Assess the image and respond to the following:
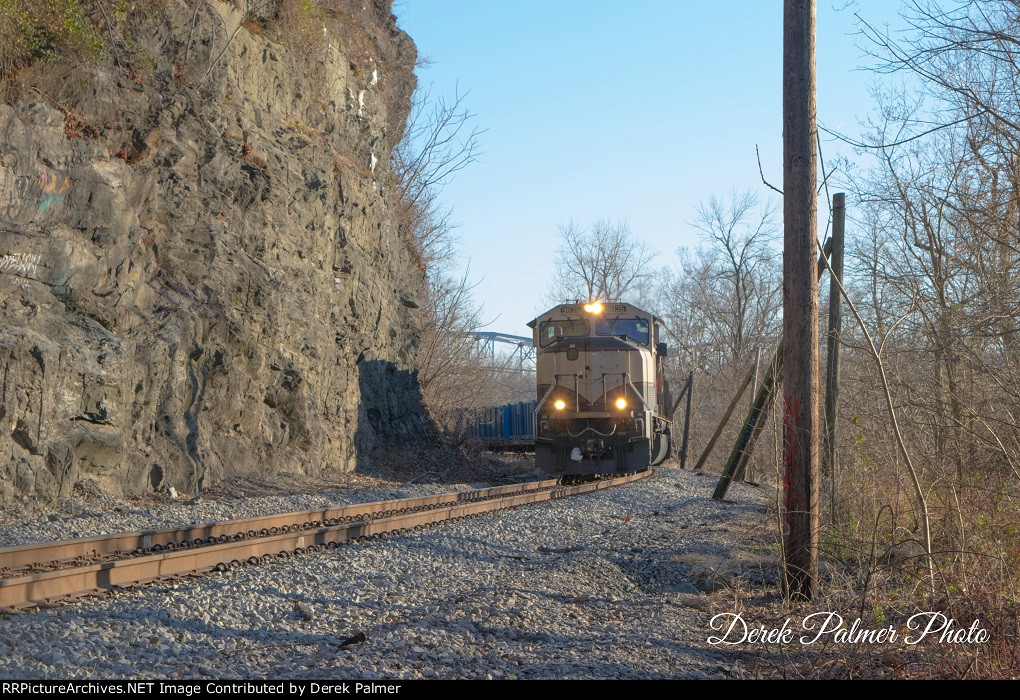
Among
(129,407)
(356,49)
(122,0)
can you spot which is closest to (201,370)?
(129,407)

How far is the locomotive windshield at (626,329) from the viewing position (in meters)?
18.0

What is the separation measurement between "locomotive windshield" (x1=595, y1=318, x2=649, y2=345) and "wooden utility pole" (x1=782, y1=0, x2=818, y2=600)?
38.0 feet

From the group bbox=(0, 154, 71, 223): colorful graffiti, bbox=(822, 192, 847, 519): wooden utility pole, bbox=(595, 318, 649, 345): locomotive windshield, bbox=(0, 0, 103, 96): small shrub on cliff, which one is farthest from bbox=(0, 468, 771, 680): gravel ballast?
bbox=(0, 0, 103, 96): small shrub on cliff

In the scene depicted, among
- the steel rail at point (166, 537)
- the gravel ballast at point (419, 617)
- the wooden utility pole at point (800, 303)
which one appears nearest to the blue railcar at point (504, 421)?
the steel rail at point (166, 537)

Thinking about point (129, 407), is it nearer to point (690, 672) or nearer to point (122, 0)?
point (122, 0)

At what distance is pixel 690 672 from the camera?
4.34 meters

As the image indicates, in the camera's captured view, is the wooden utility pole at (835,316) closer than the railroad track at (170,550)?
No

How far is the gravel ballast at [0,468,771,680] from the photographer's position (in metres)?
4.19

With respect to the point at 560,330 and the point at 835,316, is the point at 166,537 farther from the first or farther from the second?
the point at 560,330

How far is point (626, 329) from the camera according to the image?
1808cm

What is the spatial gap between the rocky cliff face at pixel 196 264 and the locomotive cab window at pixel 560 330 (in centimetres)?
493

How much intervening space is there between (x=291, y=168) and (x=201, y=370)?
236 inches

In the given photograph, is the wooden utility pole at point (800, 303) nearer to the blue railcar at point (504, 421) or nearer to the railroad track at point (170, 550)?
the railroad track at point (170, 550)

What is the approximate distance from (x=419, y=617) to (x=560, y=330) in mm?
13258
